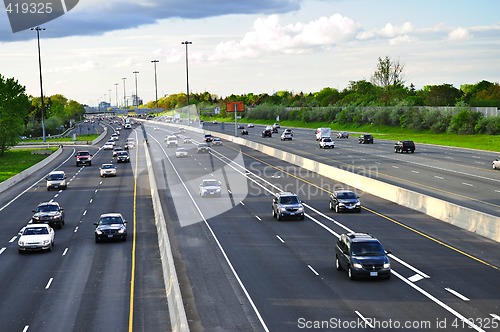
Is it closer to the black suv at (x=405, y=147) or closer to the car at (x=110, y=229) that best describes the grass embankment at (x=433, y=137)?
the black suv at (x=405, y=147)

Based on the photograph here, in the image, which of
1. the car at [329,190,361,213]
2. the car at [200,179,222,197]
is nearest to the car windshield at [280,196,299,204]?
the car at [329,190,361,213]

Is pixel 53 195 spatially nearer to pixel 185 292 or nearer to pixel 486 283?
pixel 185 292

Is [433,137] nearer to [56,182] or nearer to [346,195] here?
[56,182]

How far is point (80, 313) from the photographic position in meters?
23.5

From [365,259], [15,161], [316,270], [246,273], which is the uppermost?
[365,259]

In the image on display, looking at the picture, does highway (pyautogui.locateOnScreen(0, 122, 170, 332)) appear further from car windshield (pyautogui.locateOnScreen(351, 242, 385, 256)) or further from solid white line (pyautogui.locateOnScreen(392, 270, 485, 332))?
solid white line (pyautogui.locateOnScreen(392, 270, 485, 332))

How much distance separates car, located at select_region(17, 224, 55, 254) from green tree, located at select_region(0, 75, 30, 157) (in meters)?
85.0

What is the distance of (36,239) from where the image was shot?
35.6 m

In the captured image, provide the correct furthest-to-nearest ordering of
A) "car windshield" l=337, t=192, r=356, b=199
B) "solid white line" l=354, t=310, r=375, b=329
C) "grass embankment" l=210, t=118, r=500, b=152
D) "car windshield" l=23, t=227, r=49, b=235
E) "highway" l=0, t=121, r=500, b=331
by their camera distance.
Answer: "grass embankment" l=210, t=118, r=500, b=152 < "car windshield" l=337, t=192, r=356, b=199 < "car windshield" l=23, t=227, r=49, b=235 < "highway" l=0, t=121, r=500, b=331 < "solid white line" l=354, t=310, r=375, b=329

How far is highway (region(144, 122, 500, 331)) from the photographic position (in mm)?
21891

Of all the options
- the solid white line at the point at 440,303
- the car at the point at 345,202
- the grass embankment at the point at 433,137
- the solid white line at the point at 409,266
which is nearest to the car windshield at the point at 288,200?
the car at the point at 345,202

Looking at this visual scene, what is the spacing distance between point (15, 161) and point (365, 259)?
276 ft

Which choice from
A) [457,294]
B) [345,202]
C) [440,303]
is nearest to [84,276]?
[440,303]

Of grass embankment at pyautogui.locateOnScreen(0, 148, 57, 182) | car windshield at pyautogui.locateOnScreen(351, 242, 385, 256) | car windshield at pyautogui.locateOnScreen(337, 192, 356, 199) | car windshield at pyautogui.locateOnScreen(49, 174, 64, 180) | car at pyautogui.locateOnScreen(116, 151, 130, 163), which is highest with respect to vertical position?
car windshield at pyautogui.locateOnScreen(351, 242, 385, 256)
